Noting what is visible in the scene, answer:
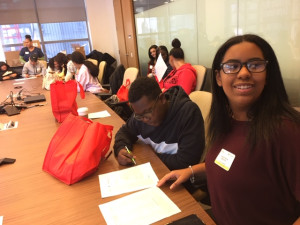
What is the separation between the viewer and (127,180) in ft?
3.87

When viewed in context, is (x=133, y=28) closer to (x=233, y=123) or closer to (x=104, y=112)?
(x=104, y=112)

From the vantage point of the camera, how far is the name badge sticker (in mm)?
873

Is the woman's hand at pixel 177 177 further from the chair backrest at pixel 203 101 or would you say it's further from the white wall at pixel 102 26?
the white wall at pixel 102 26

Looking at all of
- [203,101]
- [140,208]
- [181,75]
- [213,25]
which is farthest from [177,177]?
[213,25]

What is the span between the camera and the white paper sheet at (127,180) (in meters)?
1.12

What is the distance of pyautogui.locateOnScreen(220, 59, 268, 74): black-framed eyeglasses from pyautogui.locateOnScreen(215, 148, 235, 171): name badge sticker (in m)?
0.28

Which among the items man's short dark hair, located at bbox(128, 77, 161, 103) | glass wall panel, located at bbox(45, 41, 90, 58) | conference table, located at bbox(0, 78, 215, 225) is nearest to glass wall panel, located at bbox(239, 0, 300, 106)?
man's short dark hair, located at bbox(128, 77, 161, 103)

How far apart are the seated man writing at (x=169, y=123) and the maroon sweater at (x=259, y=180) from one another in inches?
14.0

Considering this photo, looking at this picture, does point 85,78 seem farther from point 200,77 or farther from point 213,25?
point 213,25

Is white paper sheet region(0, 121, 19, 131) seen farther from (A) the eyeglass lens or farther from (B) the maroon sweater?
(A) the eyeglass lens

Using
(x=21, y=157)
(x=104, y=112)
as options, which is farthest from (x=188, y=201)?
(x=104, y=112)

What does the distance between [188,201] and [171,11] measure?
3712mm

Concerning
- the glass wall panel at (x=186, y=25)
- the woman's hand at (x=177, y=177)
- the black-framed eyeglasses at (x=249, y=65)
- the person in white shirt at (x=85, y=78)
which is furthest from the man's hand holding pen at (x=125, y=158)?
the glass wall panel at (x=186, y=25)

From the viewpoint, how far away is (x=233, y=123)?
92 cm
